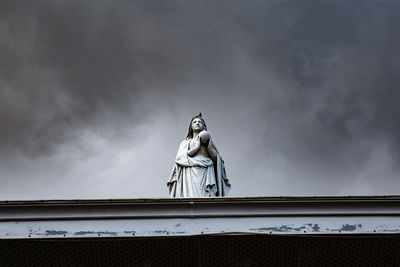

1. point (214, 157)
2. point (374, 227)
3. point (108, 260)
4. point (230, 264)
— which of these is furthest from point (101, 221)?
point (374, 227)

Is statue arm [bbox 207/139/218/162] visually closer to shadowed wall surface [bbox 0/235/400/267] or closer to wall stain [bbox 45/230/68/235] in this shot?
shadowed wall surface [bbox 0/235/400/267]

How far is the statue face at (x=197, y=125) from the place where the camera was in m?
15.3

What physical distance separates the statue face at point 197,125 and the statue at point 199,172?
0.68 meters

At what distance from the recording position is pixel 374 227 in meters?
10.1

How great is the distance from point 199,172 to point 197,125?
222 cm

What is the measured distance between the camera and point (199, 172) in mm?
13492

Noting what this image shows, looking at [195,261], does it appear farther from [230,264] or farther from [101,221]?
[101,221]

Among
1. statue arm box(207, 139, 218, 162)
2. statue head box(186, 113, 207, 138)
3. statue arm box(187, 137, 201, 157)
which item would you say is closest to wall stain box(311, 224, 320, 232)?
statue arm box(207, 139, 218, 162)

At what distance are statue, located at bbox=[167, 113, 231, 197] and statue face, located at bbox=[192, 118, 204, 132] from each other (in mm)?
683

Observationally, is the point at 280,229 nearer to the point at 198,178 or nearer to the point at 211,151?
the point at 198,178

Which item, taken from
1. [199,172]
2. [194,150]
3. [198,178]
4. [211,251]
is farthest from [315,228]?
[194,150]

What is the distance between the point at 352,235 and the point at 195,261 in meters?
3.04

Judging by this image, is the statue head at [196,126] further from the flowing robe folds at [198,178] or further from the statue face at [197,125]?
the flowing robe folds at [198,178]

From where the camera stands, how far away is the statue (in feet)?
43.2
